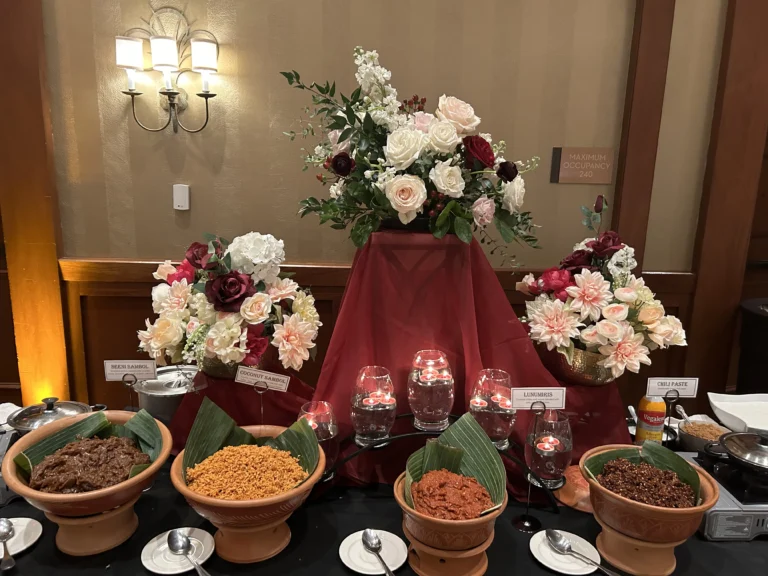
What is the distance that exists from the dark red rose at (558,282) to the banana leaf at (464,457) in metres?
0.42

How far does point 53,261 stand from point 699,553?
→ 2.75 m

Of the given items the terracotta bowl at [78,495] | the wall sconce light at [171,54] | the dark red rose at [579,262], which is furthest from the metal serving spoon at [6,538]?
the wall sconce light at [171,54]

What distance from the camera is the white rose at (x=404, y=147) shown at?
123cm

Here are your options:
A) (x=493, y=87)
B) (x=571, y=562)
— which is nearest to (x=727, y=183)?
(x=493, y=87)

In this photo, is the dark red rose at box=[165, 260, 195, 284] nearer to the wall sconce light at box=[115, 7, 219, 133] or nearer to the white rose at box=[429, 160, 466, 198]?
the white rose at box=[429, 160, 466, 198]

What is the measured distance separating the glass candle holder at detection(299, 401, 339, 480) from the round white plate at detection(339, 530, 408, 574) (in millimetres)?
182

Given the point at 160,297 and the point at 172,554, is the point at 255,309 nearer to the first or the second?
the point at 160,297

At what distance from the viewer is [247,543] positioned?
1.08 metres

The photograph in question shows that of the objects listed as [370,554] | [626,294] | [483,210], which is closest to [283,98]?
[483,210]

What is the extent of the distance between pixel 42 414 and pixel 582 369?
1374 millimetres

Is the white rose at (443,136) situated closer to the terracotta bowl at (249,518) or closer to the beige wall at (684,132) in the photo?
the terracotta bowl at (249,518)

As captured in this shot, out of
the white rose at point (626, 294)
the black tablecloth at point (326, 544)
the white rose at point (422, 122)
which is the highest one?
the white rose at point (422, 122)

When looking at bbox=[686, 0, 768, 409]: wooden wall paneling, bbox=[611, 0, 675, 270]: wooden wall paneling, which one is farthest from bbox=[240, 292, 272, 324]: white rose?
bbox=[686, 0, 768, 409]: wooden wall paneling

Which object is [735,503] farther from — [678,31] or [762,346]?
[678,31]
